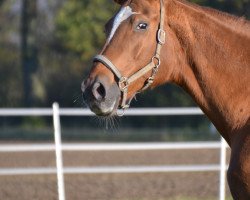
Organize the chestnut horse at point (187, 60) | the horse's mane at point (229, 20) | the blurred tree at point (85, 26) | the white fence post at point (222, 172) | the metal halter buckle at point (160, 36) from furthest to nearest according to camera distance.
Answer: the blurred tree at point (85, 26) → the white fence post at point (222, 172) → the horse's mane at point (229, 20) → the metal halter buckle at point (160, 36) → the chestnut horse at point (187, 60)

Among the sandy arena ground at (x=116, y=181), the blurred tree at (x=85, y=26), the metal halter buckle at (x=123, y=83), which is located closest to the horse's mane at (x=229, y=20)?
the metal halter buckle at (x=123, y=83)

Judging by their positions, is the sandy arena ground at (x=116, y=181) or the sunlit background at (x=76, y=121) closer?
the sandy arena ground at (x=116, y=181)

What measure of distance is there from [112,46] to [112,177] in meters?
8.37

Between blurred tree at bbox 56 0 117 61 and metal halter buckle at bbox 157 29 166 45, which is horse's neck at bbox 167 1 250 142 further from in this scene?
blurred tree at bbox 56 0 117 61

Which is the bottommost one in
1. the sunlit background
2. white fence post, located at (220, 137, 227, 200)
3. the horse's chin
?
the sunlit background

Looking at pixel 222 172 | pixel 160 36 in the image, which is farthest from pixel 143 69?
pixel 222 172

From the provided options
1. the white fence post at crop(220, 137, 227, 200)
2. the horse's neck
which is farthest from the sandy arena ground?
the horse's neck

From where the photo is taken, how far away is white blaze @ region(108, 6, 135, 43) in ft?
13.7

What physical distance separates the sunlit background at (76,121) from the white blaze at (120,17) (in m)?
1.95

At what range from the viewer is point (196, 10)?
438 cm

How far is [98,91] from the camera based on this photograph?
4000 mm

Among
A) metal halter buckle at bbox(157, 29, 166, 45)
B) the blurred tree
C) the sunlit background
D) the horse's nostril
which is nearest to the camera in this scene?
the horse's nostril

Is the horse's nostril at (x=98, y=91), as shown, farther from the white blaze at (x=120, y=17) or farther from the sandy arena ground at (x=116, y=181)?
the sandy arena ground at (x=116, y=181)

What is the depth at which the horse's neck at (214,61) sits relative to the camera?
Result: 430 centimetres
